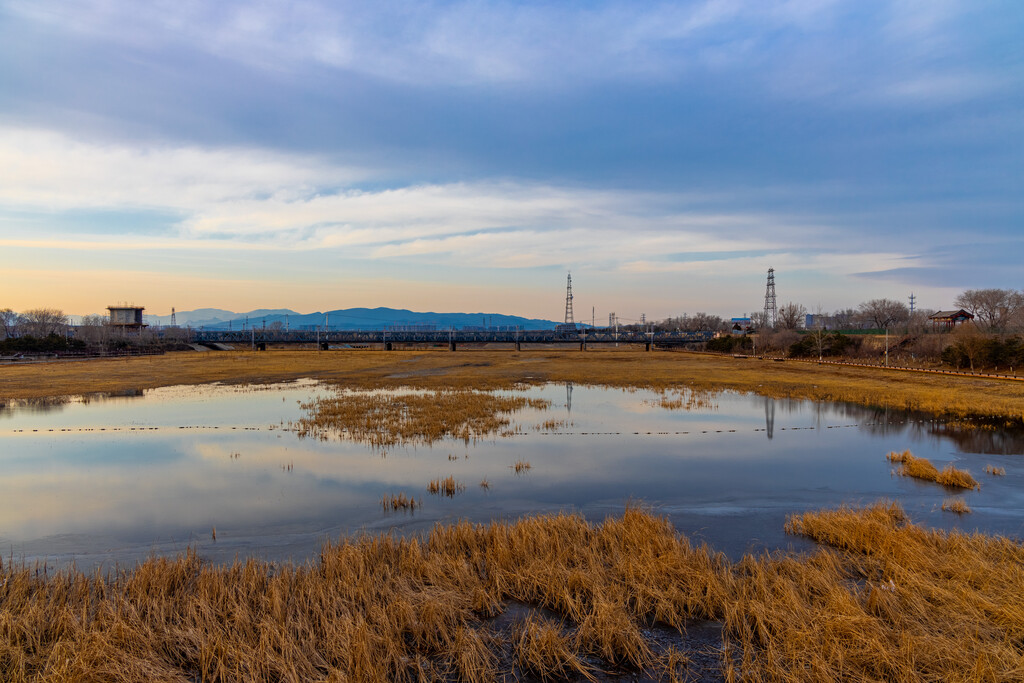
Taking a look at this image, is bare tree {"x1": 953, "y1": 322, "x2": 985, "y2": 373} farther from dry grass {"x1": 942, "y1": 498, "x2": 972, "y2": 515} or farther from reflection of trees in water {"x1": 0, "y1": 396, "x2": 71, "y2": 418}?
reflection of trees in water {"x1": 0, "y1": 396, "x2": 71, "y2": 418}

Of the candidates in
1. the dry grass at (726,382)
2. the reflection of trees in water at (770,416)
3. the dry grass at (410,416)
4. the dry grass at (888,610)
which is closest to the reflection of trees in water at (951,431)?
the dry grass at (726,382)

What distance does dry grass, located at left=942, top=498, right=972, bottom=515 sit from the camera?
1446cm

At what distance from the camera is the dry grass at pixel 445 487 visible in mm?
16469

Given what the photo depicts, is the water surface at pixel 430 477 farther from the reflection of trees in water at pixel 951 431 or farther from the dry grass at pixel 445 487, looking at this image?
the dry grass at pixel 445 487

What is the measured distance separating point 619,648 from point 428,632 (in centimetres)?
284

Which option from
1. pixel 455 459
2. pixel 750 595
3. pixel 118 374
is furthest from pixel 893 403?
pixel 118 374

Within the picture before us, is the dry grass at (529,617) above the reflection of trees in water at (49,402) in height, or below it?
above

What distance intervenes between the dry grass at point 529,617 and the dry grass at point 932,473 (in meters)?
6.54

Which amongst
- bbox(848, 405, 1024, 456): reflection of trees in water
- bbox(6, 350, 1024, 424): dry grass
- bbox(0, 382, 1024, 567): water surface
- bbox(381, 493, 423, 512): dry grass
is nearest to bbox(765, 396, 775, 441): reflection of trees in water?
bbox(0, 382, 1024, 567): water surface

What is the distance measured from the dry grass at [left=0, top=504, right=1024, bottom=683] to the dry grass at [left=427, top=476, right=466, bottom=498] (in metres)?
4.46

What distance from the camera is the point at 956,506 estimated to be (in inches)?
576

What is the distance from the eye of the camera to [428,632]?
8641mm

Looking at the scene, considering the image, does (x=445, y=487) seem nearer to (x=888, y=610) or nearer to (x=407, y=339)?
(x=888, y=610)

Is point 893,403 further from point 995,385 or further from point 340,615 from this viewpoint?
point 340,615
